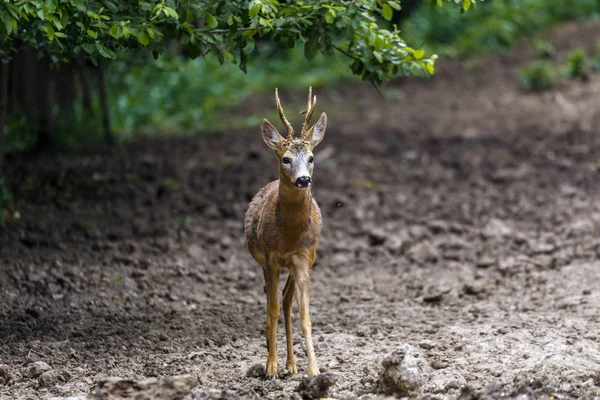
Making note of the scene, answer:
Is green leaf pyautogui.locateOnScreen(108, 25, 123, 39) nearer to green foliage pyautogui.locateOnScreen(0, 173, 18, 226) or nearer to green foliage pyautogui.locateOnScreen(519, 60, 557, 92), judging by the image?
green foliage pyautogui.locateOnScreen(0, 173, 18, 226)

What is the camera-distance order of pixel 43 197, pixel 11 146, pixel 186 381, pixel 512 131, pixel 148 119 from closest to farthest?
pixel 186 381
pixel 43 197
pixel 11 146
pixel 512 131
pixel 148 119

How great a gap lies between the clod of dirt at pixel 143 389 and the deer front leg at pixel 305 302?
0.95m

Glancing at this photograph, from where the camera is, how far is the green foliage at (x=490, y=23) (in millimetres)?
20188

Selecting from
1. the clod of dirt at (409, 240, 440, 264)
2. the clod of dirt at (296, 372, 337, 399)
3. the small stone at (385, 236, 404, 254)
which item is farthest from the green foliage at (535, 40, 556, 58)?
the clod of dirt at (296, 372, 337, 399)

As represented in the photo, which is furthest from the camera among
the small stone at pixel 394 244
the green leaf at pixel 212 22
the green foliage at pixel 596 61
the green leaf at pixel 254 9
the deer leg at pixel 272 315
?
the green foliage at pixel 596 61

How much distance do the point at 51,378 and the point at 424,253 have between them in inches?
188

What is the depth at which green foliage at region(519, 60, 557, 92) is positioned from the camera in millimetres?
16203

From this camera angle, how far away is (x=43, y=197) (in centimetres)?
1073

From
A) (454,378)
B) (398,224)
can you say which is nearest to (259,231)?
(454,378)

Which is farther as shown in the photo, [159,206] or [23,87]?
[23,87]

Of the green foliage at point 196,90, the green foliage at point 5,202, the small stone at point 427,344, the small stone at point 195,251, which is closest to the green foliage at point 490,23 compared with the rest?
the green foliage at point 196,90

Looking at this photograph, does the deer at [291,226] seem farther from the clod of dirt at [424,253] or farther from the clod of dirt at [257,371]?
the clod of dirt at [424,253]

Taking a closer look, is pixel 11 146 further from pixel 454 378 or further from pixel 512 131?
pixel 454 378

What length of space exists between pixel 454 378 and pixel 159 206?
219 inches
